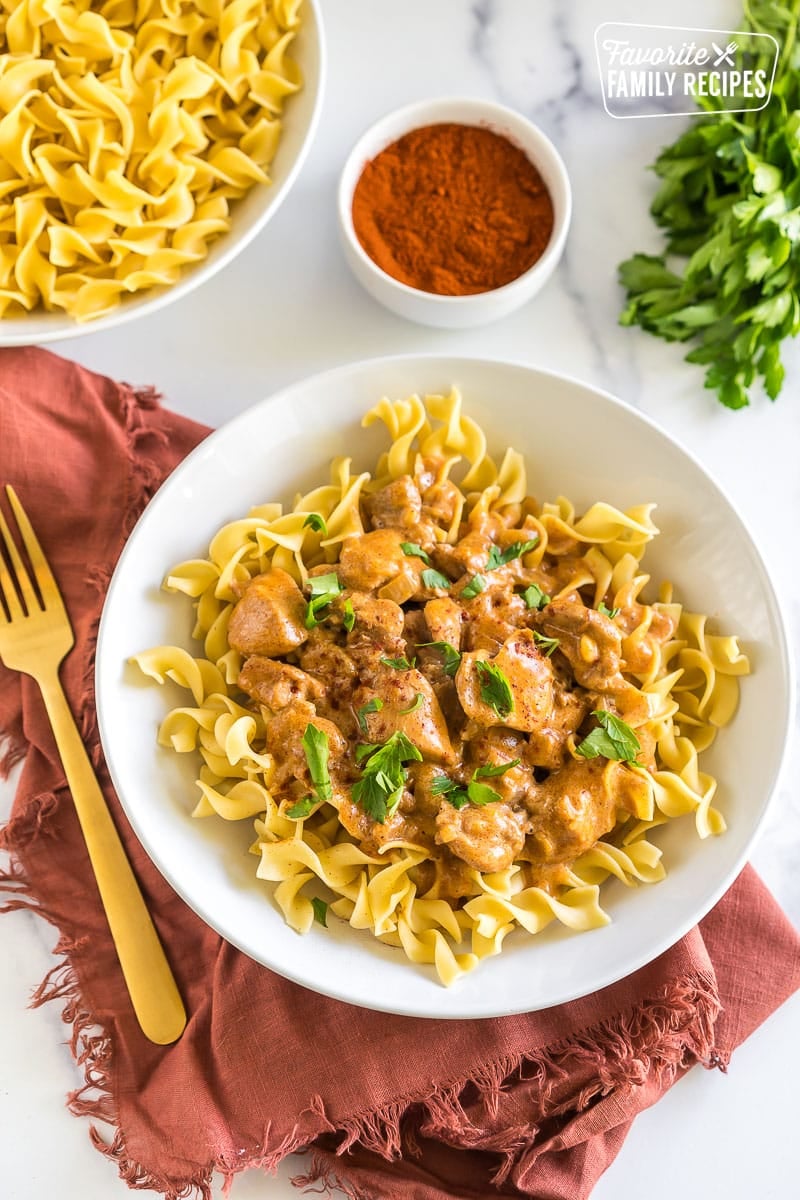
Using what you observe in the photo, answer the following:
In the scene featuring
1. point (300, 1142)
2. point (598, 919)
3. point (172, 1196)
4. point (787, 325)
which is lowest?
point (172, 1196)

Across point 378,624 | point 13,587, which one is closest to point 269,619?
point 378,624

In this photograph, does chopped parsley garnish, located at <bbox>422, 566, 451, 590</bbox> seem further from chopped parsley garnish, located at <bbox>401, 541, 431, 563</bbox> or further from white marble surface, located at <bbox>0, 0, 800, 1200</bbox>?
white marble surface, located at <bbox>0, 0, 800, 1200</bbox>

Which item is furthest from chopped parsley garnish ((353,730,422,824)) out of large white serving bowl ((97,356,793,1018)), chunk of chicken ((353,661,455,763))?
large white serving bowl ((97,356,793,1018))

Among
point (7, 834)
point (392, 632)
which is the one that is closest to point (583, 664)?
point (392, 632)

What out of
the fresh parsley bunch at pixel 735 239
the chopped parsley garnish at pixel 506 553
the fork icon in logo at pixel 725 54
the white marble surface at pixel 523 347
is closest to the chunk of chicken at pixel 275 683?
the chopped parsley garnish at pixel 506 553

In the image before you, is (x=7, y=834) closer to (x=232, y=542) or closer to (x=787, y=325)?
(x=232, y=542)
